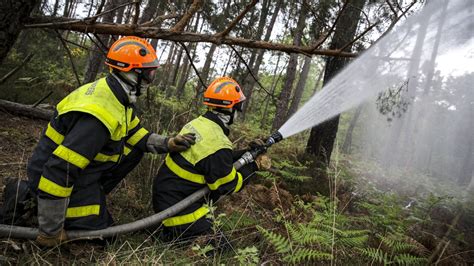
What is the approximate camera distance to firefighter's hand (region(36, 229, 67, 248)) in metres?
2.57

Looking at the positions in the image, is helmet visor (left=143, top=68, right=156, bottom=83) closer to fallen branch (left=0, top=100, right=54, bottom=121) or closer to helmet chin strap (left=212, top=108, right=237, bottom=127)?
helmet chin strap (left=212, top=108, right=237, bottom=127)

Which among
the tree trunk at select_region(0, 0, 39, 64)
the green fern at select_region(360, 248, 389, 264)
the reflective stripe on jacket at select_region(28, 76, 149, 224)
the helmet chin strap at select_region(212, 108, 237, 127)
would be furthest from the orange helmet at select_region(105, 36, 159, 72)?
the green fern at select_region(360, 248, 389, 264)

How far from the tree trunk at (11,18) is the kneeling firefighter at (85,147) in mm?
783

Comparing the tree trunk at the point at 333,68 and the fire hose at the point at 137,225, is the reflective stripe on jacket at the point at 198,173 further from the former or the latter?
the tree trunk at the point at 333,68

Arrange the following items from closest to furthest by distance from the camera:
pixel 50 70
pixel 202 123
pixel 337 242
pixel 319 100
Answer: pixel 337 242, pixel 202 123, pixel 319 100, pixel 50 70

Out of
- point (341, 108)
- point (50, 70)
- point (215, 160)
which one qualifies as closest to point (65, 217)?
point (215, 160)

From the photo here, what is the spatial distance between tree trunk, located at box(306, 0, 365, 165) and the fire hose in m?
3.08

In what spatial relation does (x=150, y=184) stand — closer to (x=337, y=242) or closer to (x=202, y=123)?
(x=202, y=123)

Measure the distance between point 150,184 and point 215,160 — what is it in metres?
1.36

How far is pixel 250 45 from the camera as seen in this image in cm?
374

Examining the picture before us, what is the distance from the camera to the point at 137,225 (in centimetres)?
305

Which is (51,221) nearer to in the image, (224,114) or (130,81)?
(130,81)

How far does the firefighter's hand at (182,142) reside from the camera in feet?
11.2

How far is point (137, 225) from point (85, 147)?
978 mm
